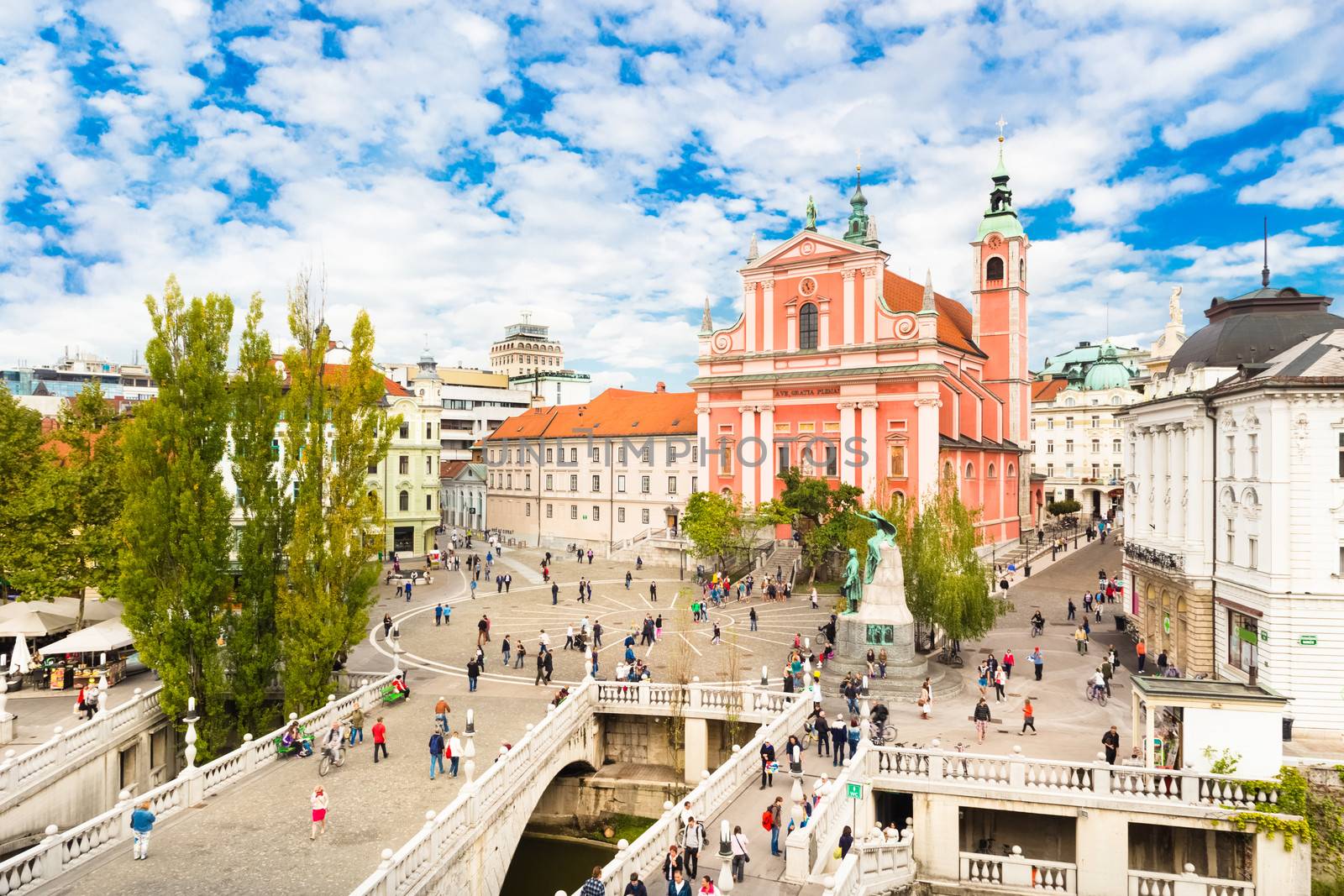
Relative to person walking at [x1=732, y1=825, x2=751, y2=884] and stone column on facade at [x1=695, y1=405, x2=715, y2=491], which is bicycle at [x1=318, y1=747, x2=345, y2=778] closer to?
person walking at [x1=732, y1=825, x2=751, y2=884]

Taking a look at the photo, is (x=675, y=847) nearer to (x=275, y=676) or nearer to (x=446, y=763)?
(x=446, y=763)

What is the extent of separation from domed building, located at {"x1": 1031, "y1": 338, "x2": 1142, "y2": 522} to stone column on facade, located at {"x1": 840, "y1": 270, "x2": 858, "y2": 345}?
40172 millimetres

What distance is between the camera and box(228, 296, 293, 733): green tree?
934 inches

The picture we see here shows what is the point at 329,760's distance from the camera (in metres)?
19.8

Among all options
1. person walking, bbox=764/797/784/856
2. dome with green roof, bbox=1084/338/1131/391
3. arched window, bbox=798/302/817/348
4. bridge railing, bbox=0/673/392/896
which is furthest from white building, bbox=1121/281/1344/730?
dome with green roof, bbox=1084/338/1131/391

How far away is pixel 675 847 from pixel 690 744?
8.76 meters

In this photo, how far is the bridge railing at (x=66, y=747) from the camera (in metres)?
18.5

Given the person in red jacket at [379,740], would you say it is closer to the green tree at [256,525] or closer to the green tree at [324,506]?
the green tree at [324,506]

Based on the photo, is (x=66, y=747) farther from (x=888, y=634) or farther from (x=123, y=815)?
(x=888, y=634)

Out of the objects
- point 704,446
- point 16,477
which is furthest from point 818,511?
point 16,477

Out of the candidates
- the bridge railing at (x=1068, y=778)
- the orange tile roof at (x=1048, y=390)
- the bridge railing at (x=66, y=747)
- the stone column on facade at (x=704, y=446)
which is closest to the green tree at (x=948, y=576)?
the bridge railing at (x=1068, y=778)

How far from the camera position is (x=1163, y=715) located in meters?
21.1

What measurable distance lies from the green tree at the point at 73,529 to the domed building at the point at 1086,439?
247 feet

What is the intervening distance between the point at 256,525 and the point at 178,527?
1950 mm
